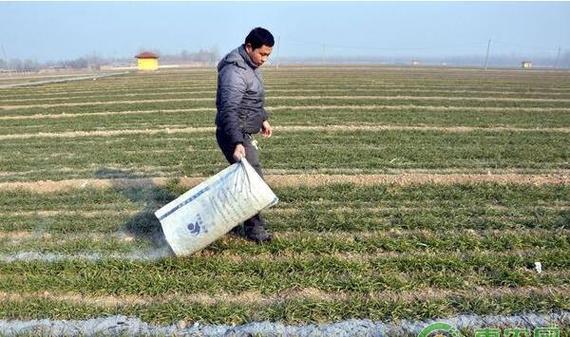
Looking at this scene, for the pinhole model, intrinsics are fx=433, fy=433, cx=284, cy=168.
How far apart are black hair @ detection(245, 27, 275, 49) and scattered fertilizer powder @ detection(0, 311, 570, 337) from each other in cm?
266

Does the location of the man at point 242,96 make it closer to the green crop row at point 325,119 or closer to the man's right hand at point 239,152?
the man's right hand at point 239,152

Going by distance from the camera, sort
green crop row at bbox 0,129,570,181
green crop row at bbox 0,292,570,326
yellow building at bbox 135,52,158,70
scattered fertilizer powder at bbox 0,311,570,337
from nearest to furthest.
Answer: scattered fertilizer powder at bbox 0,311,570,337
green crop row at bbox 0,292,570,326
green crop row at bbox 0,129,570,181
yellow building at bbox 135,52,158,70

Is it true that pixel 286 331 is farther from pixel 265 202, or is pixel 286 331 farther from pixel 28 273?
pixel 28 273

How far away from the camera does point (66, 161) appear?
923 cm

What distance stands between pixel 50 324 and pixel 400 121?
11.9 meters

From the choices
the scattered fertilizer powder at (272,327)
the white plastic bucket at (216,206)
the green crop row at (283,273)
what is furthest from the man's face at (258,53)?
the scattered fertilizer powder at (272,327)

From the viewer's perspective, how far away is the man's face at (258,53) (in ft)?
14.5

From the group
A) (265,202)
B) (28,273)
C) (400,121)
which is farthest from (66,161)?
(400,121)

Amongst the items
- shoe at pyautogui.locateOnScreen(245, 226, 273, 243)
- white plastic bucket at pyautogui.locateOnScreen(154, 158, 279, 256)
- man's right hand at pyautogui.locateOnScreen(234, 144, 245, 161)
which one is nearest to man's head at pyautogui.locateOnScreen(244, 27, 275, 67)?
man's right hand at pyautogui.locateOnScreen(234, 144, 245, 161)

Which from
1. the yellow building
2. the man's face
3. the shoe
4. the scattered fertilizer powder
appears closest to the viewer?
the scattered fertilizer powder

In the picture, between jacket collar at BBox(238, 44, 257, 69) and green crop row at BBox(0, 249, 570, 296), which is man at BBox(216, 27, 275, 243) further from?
green crop row at BBox(0, 249, 570, 296)

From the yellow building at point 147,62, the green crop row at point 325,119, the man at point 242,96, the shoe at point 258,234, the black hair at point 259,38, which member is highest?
the yellow building at point 147,62

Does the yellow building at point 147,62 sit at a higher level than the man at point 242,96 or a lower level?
higher

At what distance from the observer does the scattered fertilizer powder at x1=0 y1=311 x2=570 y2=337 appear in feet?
11.3
